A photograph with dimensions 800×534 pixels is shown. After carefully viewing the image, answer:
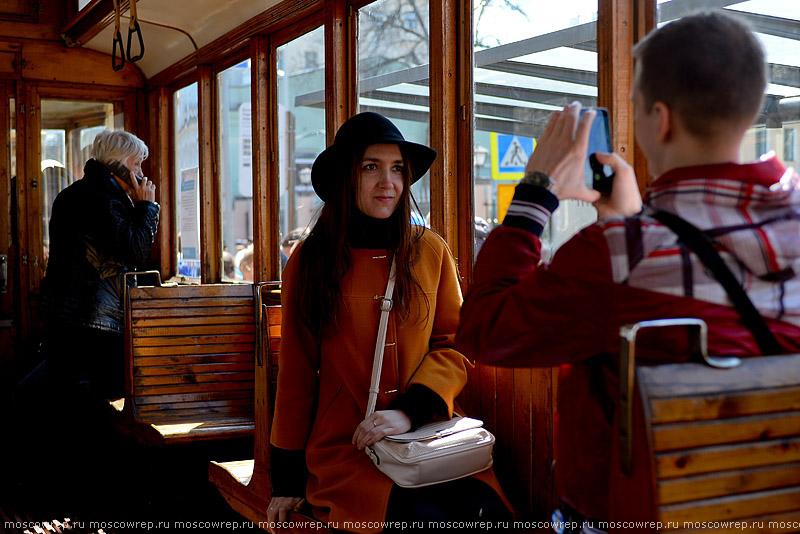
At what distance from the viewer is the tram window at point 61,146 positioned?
6227 millimetres

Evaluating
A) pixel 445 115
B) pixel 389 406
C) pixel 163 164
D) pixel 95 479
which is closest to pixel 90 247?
pixel 95 479

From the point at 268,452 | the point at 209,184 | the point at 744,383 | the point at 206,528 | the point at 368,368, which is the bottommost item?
the point at 206,528

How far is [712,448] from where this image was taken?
3.41 feet

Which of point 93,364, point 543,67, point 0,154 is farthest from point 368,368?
point 0,154

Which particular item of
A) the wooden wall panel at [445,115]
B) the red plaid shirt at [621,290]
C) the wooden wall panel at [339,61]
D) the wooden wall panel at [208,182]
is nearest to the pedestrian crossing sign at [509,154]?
the wooden wall panel at [445,115]

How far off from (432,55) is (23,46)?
4.44m

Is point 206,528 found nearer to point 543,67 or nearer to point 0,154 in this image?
point 543,67

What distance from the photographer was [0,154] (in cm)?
606

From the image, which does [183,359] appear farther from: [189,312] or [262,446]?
[262,446]

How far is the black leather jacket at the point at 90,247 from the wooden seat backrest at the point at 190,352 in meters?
0.89

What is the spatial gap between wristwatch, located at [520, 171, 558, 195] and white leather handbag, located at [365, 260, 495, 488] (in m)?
1.04

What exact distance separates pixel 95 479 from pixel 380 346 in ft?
9.97

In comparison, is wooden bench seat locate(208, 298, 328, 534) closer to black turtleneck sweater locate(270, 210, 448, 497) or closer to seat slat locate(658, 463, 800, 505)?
black turtleneck sweater locate(270, 210, 448, 497)

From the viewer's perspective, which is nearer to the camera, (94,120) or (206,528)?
(206,528)
